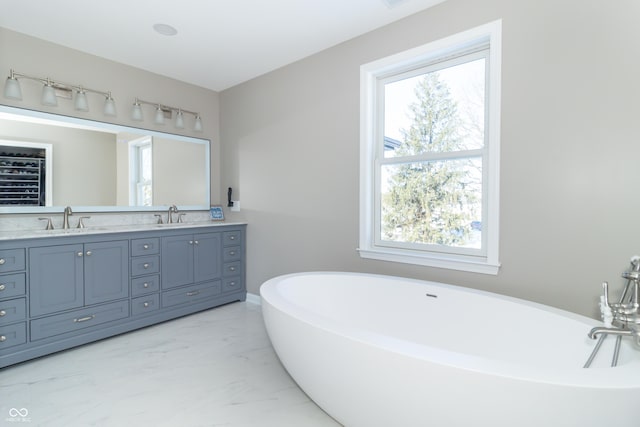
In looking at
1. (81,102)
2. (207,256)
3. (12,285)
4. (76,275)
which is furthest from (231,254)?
(81,102)

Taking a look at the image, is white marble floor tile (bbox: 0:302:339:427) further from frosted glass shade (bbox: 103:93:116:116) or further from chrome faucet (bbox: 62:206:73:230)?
frosted glass shade (bbox: 103:93:116:116)

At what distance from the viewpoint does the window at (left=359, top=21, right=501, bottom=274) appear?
2123 millimetres

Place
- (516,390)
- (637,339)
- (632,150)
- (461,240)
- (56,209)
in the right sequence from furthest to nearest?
(56,209), (461,240), (632,150), (637,339), (516,390)

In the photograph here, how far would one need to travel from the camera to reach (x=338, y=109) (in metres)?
2.82

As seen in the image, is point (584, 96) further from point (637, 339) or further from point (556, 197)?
point (637, 339)

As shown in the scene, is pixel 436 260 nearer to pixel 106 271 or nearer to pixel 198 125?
pixel 106 271

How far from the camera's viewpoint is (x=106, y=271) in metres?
2.61

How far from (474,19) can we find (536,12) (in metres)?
0.35

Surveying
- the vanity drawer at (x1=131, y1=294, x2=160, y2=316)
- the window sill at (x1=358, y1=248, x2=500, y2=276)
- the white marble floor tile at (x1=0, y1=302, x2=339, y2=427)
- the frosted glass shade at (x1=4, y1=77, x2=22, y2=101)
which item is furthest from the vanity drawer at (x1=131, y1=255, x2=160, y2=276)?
the window sill at (x1=358, y1=248, x2=500, y2=276)

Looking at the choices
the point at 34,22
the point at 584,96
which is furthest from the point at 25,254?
the point at 584,96

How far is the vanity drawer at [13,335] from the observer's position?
2125mm

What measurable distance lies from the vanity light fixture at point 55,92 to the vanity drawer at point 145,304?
1773 mm

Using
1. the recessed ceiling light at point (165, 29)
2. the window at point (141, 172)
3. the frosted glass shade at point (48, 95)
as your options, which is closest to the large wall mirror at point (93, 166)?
the window at point (141, 172)

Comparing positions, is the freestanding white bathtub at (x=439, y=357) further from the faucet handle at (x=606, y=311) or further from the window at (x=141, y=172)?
the window at (x=141, y=172)
